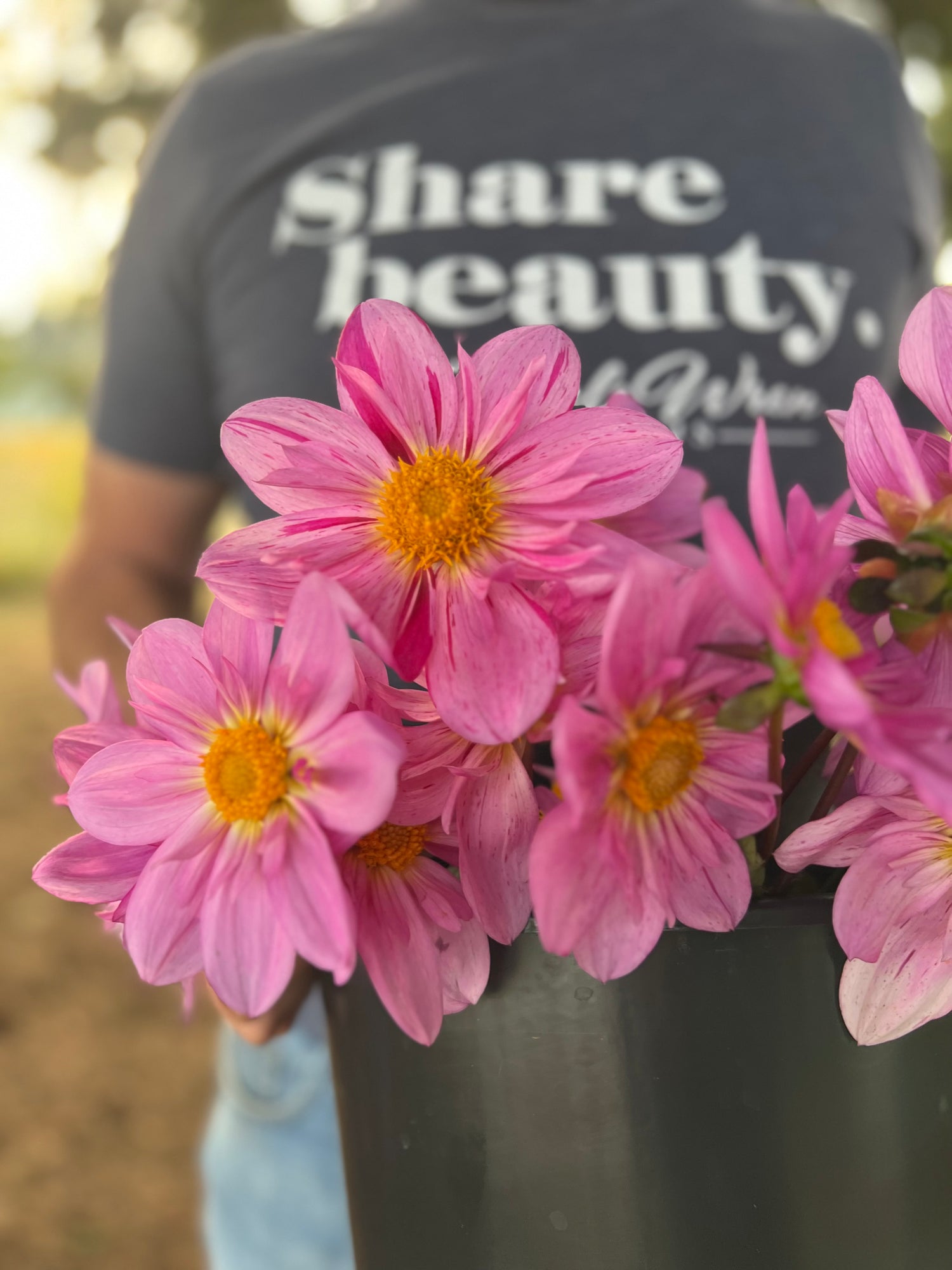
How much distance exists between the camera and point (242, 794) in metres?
0.20

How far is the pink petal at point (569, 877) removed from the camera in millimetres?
174

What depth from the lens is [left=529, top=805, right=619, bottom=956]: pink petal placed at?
174 mm

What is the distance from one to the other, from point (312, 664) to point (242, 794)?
33 millimetres

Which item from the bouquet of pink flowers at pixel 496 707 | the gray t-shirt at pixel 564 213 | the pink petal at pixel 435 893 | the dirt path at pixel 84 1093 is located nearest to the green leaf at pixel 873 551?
the bouquet of pink flowers at pixel 496 707

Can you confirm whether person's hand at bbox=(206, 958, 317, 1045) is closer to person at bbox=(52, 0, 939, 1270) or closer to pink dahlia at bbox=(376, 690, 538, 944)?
pink dahlia at bbox=(376, 690, 538, 944)

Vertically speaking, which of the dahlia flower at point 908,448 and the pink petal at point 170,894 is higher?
the dahlia flower at point 908,448

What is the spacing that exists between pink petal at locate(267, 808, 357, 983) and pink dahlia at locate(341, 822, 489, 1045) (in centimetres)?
2

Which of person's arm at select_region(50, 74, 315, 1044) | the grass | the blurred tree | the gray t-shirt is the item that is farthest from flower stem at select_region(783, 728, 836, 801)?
the grass

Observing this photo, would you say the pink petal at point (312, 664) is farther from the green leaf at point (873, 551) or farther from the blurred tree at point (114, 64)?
the blurred tree at point (114, 64)

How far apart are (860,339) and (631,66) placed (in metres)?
0.24

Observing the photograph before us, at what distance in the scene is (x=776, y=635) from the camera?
6.3 inches

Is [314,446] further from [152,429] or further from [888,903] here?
[152,429]

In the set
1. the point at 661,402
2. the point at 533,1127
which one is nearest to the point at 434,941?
the point at 533,1127

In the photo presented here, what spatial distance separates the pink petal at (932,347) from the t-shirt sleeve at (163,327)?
605 mm
